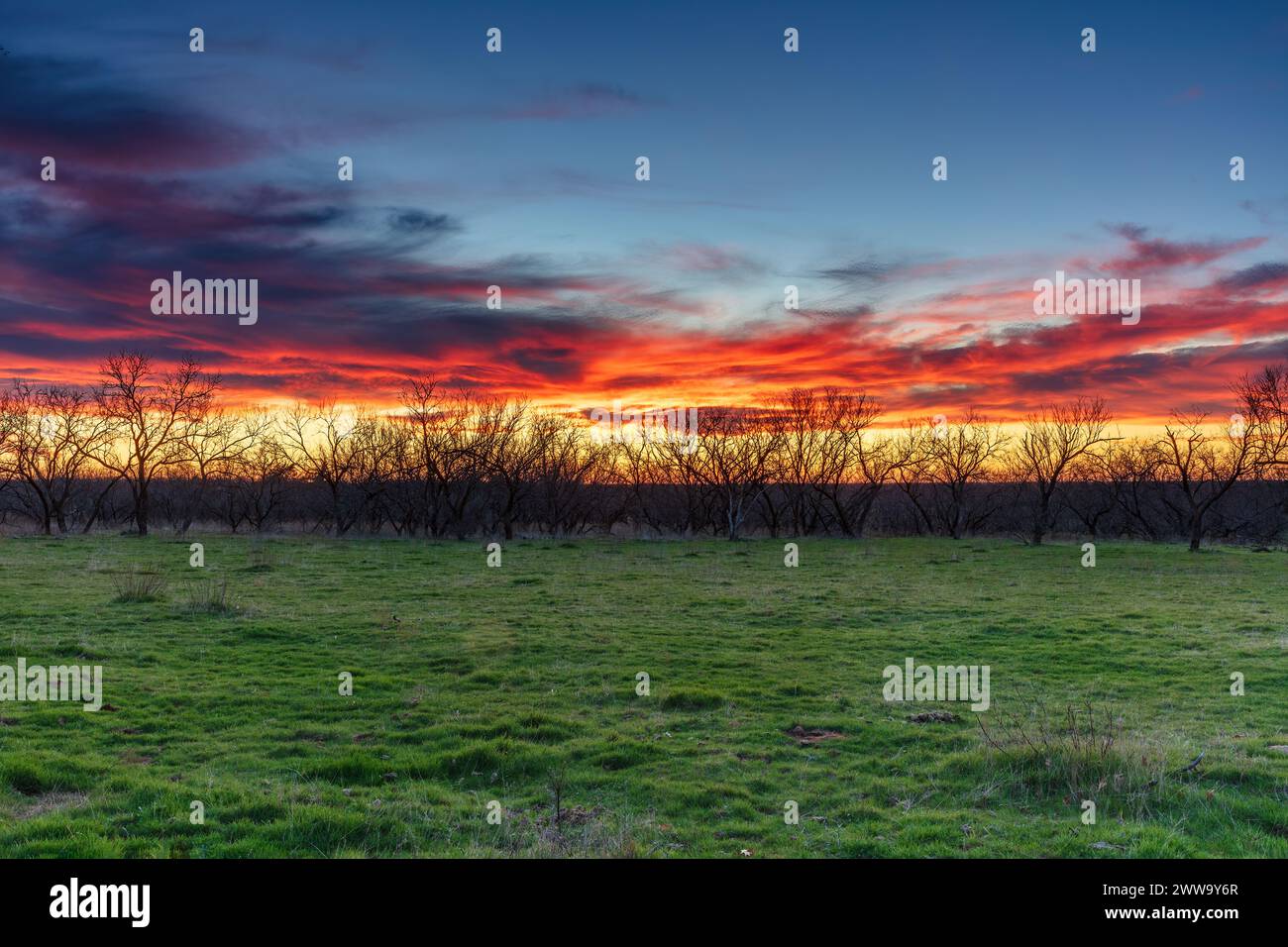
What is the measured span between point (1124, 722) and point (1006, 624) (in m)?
8.58

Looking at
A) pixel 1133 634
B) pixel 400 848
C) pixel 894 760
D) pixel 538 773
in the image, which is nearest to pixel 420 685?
pixel 538 773

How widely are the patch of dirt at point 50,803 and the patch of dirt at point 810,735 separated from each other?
868 cm

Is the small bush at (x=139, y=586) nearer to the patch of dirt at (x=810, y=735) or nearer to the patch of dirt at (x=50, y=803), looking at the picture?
the patch of dirt at (x=50, y=803)

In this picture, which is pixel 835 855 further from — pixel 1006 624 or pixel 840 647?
pixel 1006 624

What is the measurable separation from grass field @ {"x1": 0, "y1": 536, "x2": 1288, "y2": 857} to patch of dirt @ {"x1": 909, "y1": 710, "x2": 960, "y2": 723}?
184 millimetres

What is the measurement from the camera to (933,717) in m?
12.0

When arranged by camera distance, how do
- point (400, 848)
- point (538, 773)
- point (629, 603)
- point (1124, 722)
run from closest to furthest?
point (400, 848)
point (538, 773)
point (1124, 722)
point (629, 603)

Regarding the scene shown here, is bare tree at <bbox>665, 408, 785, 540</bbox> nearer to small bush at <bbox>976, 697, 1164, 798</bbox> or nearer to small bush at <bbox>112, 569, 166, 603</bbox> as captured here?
small bush at <bbox>112, 569, 166, 603</bbox>

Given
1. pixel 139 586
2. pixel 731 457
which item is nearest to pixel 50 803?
pixel 139 586

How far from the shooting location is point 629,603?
2280 cm

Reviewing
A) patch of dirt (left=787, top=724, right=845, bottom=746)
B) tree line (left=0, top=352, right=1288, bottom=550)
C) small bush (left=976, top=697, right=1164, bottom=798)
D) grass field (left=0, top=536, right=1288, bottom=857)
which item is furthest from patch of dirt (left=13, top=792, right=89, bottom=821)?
tree line (left=0, top=352, right=1288, bottom=550)

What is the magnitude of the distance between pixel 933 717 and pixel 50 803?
11.4 m

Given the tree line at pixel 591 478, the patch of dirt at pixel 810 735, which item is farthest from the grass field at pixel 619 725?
the tree line at pixel 591 478

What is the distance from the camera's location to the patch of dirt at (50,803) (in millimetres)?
8094
